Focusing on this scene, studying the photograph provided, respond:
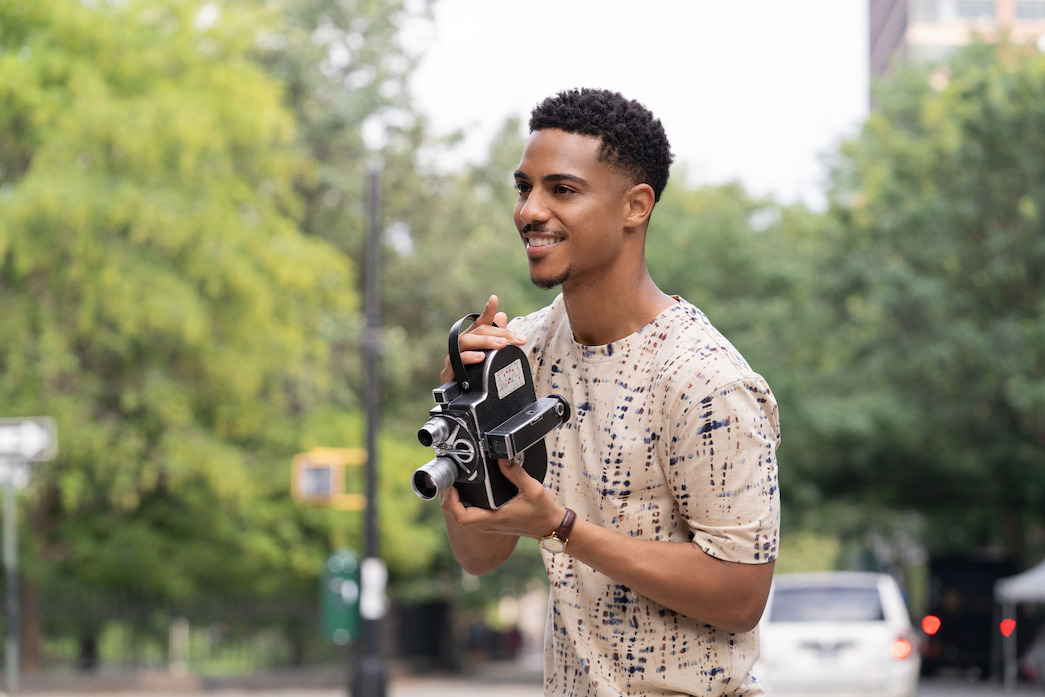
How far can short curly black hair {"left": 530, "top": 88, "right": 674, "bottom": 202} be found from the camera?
2.34m

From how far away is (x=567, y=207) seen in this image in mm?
2318

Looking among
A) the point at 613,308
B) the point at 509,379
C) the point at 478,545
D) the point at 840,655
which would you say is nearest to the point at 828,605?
the point at 840,655

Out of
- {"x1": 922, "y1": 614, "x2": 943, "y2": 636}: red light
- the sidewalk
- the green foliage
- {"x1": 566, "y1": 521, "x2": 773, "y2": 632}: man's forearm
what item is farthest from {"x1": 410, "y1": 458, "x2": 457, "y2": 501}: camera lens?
{"x1": 922, "y1": 614, "x2": 943, "y2": 636}: red light

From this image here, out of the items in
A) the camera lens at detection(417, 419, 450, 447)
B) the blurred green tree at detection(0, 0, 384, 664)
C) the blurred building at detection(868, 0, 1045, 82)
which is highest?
the blurred building at detection(868, 0, 1045, 82)

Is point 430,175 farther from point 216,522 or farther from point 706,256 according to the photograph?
point 216,522

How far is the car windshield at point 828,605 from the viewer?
1356cm

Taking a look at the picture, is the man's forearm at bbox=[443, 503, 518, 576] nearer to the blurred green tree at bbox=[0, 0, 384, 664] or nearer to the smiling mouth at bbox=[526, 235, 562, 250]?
the smiling mouth at bbox=[526, 235, 562, 250]

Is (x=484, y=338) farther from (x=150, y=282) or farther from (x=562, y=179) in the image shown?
(x=150, y=282)

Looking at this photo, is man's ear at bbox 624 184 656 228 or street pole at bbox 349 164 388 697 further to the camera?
street pole at bbox 349 164 388 697

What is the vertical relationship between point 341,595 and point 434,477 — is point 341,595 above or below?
below

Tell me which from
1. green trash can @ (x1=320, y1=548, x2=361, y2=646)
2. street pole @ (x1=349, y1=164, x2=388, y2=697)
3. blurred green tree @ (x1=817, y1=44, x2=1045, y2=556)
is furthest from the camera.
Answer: blurred green tree @ (x1=817, y1=44, x2=1045, y2=556)

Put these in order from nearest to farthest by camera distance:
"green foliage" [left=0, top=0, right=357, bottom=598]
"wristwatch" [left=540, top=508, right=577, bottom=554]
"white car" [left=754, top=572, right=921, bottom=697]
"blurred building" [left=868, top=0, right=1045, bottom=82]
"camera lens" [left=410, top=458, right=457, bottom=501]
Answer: "camera lens" [left=410, top=458, right=457, bottom=501] → "wristwatch" [left=540, top=508, right=577, bottom=554] → "white car" [left=754, top=572, right=921, bottom=697] → "green foliage" [left=0, top=0, right=357, bottom=598] → "blurred building" [left=868, top=0, right=1045, bottom=82]

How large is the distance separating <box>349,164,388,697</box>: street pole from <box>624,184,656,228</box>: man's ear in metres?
15.4

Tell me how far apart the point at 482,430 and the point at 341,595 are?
19506mm
